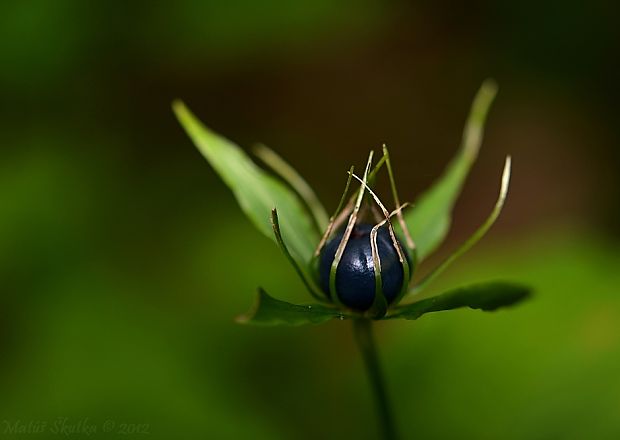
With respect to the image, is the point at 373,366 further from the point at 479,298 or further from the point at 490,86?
the point at 490,86

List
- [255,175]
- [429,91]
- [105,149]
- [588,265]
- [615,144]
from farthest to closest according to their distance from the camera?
[429,91] → [615,144] → [105,149] → [588,265] → [255,175]

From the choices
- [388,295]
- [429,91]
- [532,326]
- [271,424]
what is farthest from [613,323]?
[429,91]

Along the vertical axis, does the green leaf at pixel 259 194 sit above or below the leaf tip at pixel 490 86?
below

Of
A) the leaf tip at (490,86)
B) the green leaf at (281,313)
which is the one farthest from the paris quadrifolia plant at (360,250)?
the leaf tip at (490,86)

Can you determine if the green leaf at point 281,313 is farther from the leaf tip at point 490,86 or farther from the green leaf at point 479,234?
the leaf tip at point 490,86

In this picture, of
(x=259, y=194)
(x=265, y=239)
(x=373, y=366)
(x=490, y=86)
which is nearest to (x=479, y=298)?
(x=373, y=366)

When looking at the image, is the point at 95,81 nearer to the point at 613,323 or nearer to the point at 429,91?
the point at 429,91

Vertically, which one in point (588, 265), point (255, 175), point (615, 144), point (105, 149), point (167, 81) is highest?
point (167, 81)
